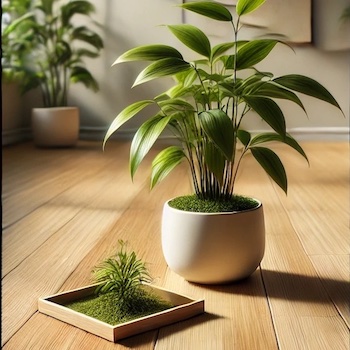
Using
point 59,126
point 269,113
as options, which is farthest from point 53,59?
point 269,113

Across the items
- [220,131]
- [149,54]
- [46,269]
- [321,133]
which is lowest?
[46,269]

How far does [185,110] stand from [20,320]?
0.38 m

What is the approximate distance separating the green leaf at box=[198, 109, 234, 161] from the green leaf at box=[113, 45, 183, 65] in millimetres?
118

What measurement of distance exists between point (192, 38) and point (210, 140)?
0.15 metres

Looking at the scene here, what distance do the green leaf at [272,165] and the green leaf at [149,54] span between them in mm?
Result: 184

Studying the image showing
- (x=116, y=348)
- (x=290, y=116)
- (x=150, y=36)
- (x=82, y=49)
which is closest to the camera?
(x=116, y=348)

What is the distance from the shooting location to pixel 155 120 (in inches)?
38.6

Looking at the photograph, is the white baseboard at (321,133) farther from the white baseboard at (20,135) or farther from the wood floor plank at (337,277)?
the white baseboard at (20,135)

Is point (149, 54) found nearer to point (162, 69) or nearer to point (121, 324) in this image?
point (162, 69)

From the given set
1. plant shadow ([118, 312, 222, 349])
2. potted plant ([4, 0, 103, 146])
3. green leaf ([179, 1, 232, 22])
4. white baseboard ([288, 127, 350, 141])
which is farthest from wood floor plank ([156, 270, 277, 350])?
potted plant ([4, 0, 103, 146])

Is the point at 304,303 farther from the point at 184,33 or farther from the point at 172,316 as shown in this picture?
the point at 184,33

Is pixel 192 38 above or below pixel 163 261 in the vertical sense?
above

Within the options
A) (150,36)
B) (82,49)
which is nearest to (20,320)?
(150,36)

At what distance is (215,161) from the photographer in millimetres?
991
